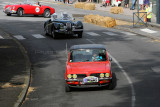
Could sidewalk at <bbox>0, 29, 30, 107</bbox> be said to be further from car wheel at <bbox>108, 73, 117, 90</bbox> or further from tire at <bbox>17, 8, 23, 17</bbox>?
tire at <bbox>17, 8, 23, 17</bbox>

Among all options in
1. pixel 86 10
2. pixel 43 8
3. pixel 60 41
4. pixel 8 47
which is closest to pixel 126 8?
pixel 86 10

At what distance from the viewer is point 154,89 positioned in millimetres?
17016

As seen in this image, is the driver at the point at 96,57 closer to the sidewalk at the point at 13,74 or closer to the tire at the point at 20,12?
the sidewalk at the point at 13,74

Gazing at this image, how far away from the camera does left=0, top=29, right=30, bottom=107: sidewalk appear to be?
15.9 m

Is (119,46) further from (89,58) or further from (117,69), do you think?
(89,58)

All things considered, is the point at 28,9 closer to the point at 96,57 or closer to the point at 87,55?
the point at 87,55

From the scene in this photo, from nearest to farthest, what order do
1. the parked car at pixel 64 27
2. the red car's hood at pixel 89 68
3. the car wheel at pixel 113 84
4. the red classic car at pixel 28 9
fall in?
the red car's hood at pixel 89 68, the car wheel at pixel 113 84, the parked car at pixel 64 27, the red classic car at pixel 28 9

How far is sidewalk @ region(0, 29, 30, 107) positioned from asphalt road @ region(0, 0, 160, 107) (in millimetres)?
401

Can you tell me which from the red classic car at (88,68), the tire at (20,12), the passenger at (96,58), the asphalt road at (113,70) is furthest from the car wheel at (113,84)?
the tire at (20,12)

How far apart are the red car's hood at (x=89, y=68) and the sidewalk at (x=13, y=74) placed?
2032mm

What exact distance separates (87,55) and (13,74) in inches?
163

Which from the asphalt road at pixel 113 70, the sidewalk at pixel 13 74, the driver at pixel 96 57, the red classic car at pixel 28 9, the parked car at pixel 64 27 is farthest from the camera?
the red classic car at pixel 28 9

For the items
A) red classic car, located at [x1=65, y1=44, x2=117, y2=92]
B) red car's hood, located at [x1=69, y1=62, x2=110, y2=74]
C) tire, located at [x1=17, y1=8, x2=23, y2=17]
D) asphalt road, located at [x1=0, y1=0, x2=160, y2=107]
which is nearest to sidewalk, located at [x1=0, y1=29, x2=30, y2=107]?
asphalt road, located at [x1=0, y1=0, x2=160, y2=107]

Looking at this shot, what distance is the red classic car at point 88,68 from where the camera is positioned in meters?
16.5
